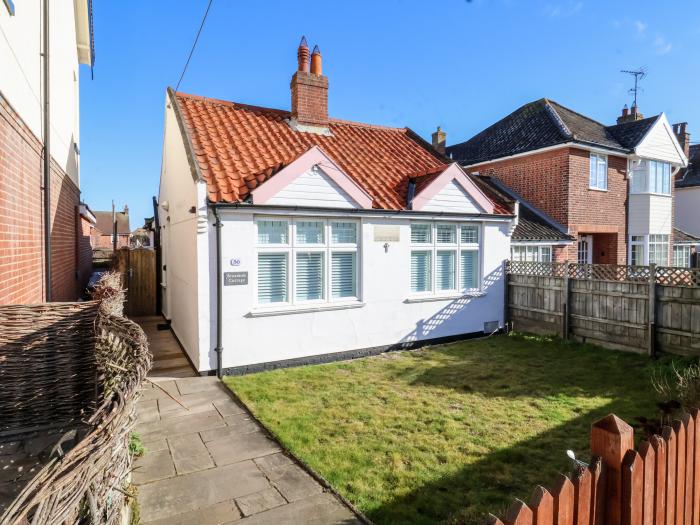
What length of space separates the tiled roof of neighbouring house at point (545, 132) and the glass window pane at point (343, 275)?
1161 centimetres

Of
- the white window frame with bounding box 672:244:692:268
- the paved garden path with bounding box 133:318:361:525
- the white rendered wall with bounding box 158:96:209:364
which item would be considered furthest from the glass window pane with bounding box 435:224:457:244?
the white window frame with bounding box 672:244:692:268

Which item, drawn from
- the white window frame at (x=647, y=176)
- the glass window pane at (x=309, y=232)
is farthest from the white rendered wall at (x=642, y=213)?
the glass window pane at (x=309, y=232)

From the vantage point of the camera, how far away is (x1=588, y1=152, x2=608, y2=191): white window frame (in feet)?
→ 55.5

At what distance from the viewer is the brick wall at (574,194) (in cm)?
1628

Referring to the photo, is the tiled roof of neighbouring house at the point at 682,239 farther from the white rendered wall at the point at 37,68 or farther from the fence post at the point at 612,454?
the white rendered wall at the point at 37,68

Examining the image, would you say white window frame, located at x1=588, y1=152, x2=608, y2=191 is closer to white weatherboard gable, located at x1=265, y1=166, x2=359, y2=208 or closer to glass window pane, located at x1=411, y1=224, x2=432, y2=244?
glass window pane, located at x1=411, y1=224, x2=432, y2=244

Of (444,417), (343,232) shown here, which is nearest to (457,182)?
(343,232)

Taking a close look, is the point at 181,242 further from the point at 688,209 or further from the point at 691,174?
the point at 691,174

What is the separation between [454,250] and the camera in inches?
420

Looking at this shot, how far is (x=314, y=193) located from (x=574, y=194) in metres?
12.3

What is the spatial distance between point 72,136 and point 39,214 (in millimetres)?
6488

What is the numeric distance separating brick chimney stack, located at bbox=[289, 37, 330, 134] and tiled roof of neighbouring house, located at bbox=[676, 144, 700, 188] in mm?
27825

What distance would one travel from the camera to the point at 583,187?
16.6m

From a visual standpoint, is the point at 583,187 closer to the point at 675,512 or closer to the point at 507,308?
the point at 507,308
